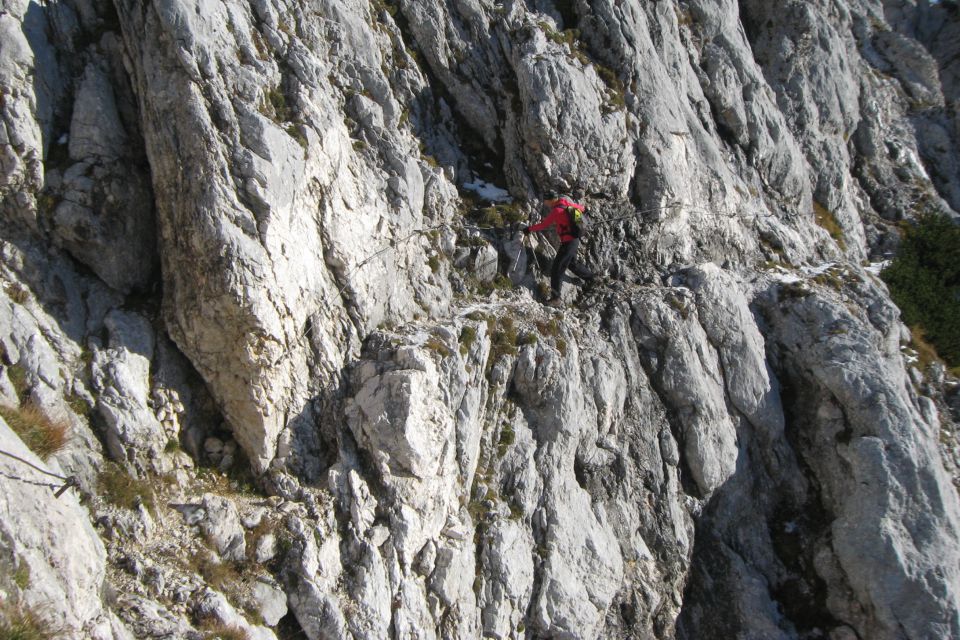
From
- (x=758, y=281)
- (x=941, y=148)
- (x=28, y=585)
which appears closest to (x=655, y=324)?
(x=758, y=281)

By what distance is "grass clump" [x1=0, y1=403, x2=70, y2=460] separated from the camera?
31.4ft

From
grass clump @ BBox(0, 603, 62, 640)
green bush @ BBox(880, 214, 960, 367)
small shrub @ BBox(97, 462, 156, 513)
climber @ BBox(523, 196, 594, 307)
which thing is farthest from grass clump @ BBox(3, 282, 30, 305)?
green bush @ BBox(880, 214, 960, 367)

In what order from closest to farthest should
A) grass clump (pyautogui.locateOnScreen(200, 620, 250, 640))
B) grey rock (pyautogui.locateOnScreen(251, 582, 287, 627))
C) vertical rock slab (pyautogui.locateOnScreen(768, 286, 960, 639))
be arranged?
grass clump (pyautogui.locateOnScreen(200, 620, 250, 640))
grey rock (pyautogui.locateOnScreen(251, 582, 287, 627))
vertical rock slab (pyautogui.locateOnScreen(768, 286, 960, 639))

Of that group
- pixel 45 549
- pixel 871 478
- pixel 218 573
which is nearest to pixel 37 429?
pixel 45 549

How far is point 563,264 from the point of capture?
53.5 ft

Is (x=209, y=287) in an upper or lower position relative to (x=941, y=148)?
lower

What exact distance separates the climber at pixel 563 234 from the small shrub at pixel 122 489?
9733mm

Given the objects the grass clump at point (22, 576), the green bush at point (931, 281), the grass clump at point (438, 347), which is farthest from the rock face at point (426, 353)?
the green bush at point (931, 281)

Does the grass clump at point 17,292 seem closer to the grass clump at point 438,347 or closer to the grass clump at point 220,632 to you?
the grass clump at point 220,632

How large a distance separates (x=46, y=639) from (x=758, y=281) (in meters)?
17.6

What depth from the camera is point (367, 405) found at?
12.4 m

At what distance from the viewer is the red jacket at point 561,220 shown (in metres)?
16.0

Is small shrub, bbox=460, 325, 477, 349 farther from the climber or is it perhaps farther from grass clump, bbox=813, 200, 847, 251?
grass clump, bbox=813, 200, 847, 251

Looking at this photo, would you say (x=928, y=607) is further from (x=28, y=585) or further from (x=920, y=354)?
(x=28, y=585)
